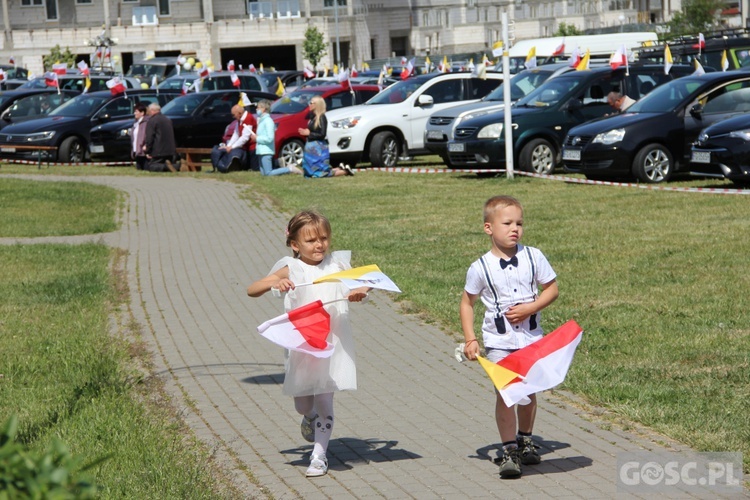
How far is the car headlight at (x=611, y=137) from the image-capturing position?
1950 centimetres

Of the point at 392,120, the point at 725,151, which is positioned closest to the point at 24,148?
the point at 392,120

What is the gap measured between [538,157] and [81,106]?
13.5 m

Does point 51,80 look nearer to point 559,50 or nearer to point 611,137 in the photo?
point 559,50

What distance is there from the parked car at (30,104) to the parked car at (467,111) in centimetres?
1288

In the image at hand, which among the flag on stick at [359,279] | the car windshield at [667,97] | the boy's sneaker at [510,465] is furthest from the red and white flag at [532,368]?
the car windshield at [667,97]

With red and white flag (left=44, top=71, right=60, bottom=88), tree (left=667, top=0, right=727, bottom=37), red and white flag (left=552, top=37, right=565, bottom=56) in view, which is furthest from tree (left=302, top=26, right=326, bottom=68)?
red and white flag (left=552, top=37, right=565, bottom=56)

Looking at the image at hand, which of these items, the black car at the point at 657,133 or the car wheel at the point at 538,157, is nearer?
the black car at the point at 657,133

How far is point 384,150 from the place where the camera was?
83.7 ft

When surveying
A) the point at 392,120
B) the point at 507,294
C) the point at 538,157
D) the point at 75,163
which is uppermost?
the point at 507,294

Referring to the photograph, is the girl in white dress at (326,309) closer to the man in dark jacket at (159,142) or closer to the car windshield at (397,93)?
the car windshield at (397,93)

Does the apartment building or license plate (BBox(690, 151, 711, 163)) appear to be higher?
the apartment building

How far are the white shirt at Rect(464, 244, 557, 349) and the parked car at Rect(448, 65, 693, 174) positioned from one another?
15867 millimetres

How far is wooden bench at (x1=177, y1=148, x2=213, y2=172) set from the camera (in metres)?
27.1

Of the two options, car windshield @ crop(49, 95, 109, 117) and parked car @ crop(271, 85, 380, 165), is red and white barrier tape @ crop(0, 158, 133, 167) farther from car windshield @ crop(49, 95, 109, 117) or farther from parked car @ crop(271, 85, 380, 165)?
parked car @ crop(271, 85, 380, 165)
